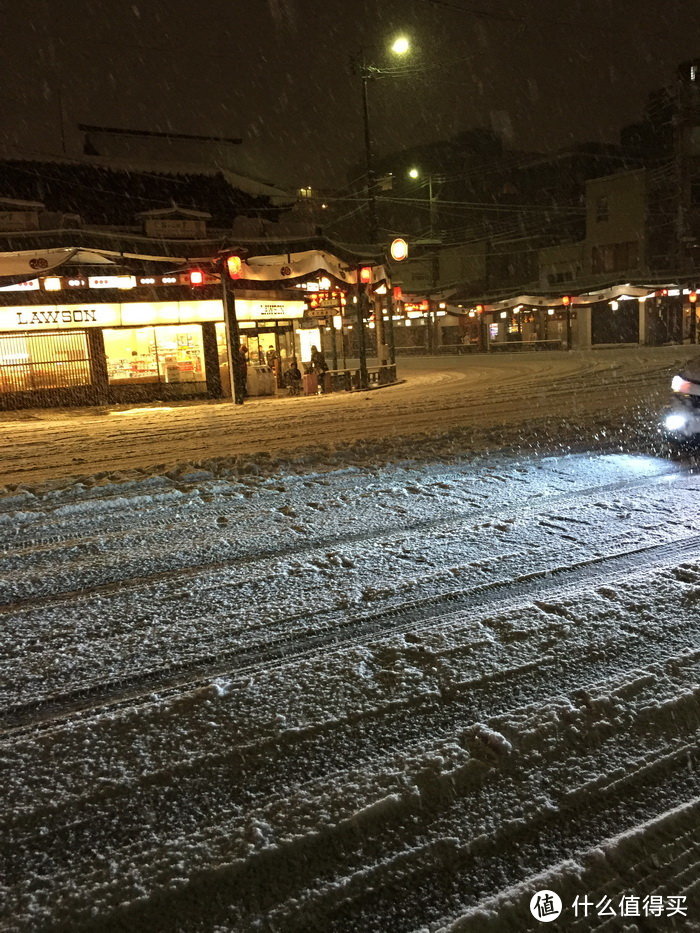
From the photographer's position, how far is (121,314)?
68.9 feet

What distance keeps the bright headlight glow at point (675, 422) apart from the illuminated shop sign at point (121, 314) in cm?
1585

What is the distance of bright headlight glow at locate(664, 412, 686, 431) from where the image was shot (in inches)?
347

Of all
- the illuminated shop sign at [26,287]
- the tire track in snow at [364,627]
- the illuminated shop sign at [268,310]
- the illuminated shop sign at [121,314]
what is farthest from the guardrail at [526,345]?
the tire track in snow at [364,627]

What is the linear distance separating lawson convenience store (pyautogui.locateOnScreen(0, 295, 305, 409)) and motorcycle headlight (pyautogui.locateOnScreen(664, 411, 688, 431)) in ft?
52.1

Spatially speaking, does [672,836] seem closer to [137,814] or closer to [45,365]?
[137,814]

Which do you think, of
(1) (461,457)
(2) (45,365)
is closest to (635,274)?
(2) (45,365)

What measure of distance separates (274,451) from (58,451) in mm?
3947

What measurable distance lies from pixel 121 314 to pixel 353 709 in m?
19.8

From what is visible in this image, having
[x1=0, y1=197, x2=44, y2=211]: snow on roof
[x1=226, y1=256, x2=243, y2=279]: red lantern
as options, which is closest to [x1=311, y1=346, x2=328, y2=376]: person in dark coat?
[x1=226, y1=256, x2=243, y2=279]: red lantern

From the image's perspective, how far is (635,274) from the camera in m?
46.5

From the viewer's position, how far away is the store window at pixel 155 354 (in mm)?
21422

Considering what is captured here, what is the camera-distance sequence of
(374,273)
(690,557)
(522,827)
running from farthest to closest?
(374,273), (690,557), (522,827)

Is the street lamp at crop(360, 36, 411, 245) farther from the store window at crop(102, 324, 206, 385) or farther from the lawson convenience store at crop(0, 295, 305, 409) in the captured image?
the store window at crop(102, 324, 206, 385)

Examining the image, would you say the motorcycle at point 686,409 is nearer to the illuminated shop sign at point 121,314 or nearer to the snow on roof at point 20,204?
the illuminated shop sign at point 121,314
